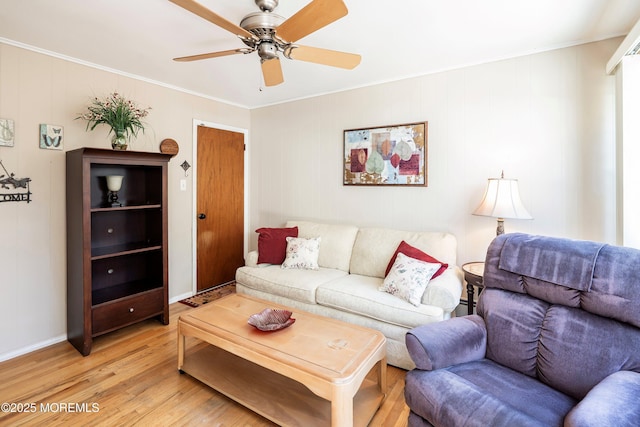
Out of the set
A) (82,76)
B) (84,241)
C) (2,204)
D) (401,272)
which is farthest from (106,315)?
(401,272)

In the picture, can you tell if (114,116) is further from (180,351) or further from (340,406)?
(340,406)

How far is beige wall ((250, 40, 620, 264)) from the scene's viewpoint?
238cm

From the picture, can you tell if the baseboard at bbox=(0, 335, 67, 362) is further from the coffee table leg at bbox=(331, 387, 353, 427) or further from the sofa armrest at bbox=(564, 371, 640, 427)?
the sofa armrest at bbox=(564, 371, 640, 427)

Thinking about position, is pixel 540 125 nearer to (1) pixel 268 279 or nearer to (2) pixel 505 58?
(2) pixel 505 58

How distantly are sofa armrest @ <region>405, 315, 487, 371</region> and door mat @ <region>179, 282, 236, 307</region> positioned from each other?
271cm

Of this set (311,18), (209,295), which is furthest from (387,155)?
(209,295)

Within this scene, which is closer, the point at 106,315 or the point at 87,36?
the point at 87,36

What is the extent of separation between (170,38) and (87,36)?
604 mm

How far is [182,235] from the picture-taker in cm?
367

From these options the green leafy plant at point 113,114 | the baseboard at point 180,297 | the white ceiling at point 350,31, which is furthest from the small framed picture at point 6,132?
the baseboard at point 180,297

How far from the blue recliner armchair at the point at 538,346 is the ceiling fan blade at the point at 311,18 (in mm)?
1499

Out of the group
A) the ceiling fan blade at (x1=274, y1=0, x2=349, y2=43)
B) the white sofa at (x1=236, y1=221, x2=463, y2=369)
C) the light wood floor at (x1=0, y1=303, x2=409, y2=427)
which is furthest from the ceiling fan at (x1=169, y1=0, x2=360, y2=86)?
the light wood floor at (x1=0, y1=303, x2=409, y2=427)

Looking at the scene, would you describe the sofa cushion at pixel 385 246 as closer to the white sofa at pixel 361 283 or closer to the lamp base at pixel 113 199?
the white sofa at pixel 361 283

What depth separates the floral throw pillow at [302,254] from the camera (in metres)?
3.22
